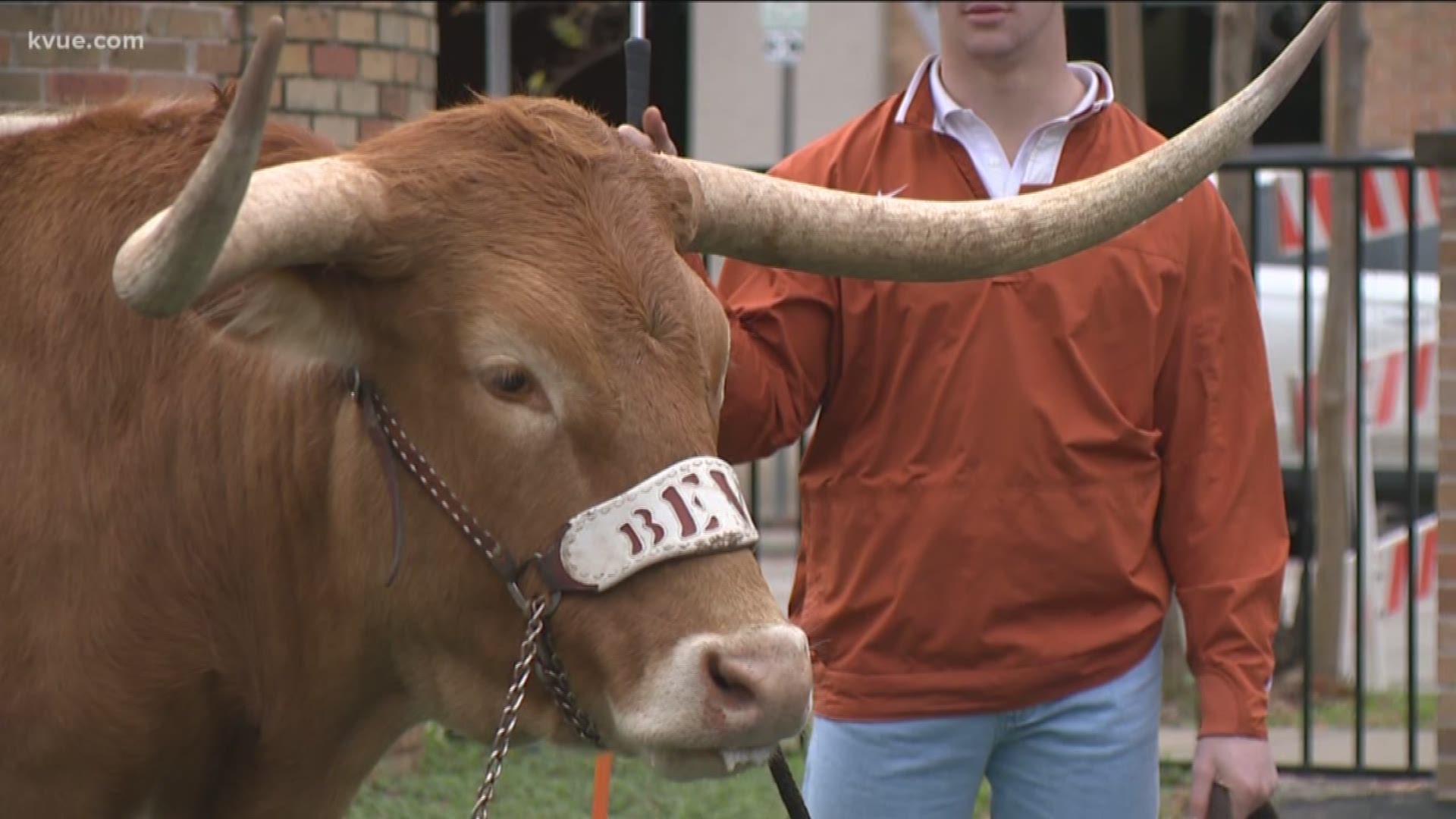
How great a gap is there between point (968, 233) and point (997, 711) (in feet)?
2.92

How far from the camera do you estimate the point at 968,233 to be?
11.3 ft

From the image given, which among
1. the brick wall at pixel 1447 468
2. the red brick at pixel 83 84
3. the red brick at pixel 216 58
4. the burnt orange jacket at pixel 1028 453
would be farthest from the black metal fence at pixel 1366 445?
the burnt orange jacket at pixel 1028 453

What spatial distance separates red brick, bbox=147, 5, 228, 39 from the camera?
6.20 metres

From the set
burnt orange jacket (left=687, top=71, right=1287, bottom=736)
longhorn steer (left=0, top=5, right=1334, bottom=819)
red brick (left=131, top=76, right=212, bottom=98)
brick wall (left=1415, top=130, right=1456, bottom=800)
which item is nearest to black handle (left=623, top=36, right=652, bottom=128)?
burnt orange jacket (left=687, top=71, right=1287, bottom=736)

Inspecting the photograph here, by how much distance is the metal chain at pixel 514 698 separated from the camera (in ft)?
9.62

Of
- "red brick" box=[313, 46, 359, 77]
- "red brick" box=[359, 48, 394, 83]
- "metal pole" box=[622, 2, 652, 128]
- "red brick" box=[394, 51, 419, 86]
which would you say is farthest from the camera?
"red brick" box=[394, 51, 419, 86]

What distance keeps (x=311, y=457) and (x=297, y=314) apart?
29cm

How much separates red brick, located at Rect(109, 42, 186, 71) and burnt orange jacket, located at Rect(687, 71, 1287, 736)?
3021mm

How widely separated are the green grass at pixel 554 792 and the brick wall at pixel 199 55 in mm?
2018

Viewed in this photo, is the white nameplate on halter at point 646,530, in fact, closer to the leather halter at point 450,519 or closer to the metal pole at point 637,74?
the leather halter at point 450,519

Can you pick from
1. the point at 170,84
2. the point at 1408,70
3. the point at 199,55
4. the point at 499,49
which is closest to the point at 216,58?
the point at 199,55

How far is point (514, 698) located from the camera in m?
3.01

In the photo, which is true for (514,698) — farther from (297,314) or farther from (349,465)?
(297,314)

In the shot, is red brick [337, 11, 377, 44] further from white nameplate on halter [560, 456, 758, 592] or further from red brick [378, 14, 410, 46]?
white nameplate on halter [560, 456, 758, 592]
